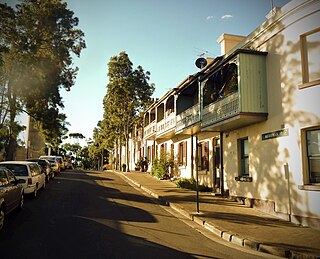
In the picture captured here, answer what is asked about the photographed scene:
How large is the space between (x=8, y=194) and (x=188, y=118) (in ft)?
37.6

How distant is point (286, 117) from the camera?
10766mm

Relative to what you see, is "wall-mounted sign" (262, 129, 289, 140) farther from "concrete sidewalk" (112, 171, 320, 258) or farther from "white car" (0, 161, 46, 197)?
"white car" (0, 161, 46, 197)

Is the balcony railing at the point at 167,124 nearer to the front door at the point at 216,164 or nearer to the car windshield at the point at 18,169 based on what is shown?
the front door at the point at 216,164

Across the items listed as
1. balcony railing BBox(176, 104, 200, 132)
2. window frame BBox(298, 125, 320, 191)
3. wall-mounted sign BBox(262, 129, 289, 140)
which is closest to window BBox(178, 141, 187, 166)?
balcony railing BBox(176, 104, 200, 132)

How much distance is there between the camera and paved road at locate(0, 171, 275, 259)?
21.2 ft

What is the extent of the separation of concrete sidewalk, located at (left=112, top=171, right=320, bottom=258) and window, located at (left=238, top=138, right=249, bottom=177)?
1.43m

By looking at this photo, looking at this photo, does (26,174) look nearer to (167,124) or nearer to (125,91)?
(167,124)

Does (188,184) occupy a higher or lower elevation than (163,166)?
lower

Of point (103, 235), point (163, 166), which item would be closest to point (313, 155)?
point (103, 235)

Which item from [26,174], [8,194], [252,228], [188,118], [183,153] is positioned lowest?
[252,228]

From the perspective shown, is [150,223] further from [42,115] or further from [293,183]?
[42,115]

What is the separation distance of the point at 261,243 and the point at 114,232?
12.0 ft

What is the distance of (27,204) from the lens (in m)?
12.0

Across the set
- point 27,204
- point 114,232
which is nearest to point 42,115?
point 27,204
